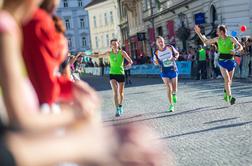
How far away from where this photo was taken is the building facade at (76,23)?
98500 mm

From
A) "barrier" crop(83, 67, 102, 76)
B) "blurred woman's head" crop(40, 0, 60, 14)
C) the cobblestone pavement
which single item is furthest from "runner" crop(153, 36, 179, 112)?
"barrier" crop(83, 67, 102, 76)

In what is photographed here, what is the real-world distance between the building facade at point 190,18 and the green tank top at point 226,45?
14.4 m

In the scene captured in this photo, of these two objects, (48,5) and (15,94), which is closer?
(15,94)

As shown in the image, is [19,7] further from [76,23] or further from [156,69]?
[76,23]

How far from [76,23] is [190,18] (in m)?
64.2

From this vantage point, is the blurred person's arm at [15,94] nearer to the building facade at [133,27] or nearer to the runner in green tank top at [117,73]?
the runner in green tank top at [117,73]

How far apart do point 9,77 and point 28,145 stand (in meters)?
0.23

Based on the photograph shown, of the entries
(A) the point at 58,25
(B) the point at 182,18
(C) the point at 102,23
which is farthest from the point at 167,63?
(C) the point at 102,23

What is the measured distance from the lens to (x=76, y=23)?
9981cm

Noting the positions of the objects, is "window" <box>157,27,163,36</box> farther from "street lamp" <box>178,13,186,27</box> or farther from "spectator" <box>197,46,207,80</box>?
"spectator" <box>197,46,207,80</box>

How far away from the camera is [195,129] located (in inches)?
367

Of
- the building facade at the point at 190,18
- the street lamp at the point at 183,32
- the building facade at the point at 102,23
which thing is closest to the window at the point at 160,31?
the building facade at the point at 190,18

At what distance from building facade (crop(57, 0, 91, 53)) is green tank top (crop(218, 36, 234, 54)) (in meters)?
85.9

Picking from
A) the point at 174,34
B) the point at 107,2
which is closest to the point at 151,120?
the point at 174,34
